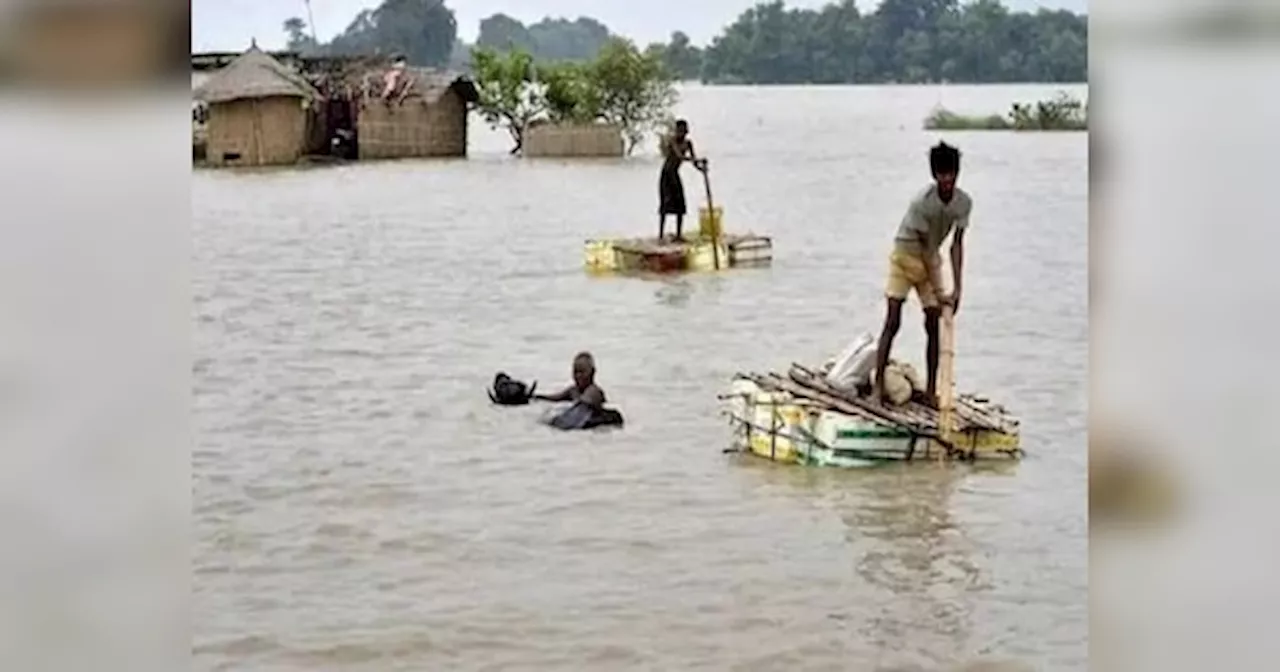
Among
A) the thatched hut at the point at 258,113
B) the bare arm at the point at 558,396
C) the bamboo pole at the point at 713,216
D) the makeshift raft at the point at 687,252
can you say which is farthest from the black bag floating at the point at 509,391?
the thatched hut at the point at 258,113

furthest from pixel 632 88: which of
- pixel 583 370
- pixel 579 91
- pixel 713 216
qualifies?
pixel 583 370

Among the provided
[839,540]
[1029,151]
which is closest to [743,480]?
[839,540]

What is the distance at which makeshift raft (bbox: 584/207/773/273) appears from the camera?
200 centimetres

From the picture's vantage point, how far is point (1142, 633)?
1771 mm

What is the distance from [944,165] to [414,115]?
0.65 meters

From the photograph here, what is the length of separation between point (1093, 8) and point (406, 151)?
2.77ft

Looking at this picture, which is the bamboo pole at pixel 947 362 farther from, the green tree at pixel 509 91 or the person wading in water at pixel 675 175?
the green tree at pixel 509 91

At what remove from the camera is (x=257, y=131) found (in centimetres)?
201

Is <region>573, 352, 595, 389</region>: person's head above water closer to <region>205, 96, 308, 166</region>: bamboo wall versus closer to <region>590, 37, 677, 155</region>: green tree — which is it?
<region>590, 37, 677, 155</region>: green tree

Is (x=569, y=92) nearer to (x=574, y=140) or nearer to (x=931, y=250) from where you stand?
(x=574, y=140)

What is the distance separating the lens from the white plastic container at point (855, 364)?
1990 millimetres

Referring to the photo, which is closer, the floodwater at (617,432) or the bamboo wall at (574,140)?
the floodwater at (617,432)

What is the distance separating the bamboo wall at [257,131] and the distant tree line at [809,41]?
0.09 meters

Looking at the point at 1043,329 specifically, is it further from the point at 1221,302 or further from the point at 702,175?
the point at 702,175
